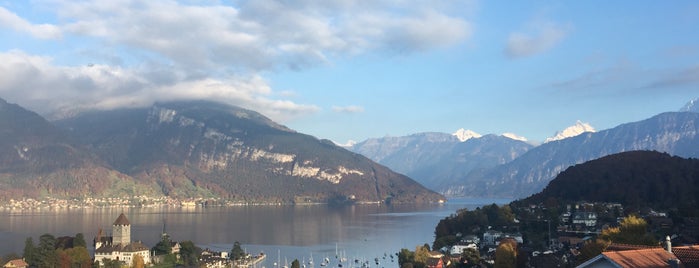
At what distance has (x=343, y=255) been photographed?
87062 millimetres

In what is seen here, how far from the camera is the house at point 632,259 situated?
18484mm

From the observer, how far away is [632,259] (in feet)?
62.4

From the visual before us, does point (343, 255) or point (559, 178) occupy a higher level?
point (559, 178)

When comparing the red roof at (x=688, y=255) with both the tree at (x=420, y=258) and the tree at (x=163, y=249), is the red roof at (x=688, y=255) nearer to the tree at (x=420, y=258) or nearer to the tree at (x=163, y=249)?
the tree at (x=420, y=258)

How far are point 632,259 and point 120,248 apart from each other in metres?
63.7

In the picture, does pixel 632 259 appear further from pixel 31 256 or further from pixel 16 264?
pixel 31 256

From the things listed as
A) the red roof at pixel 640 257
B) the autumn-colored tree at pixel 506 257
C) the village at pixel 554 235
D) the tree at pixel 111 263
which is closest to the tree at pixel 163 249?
the tree at pixel 111 263

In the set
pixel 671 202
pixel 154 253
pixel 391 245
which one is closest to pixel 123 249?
pixel 154 253

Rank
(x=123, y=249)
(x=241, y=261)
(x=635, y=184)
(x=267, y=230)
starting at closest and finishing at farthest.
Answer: (x=123, y=249) < (x=241, y=261) < (x=635, y=184) < (x=267, y=230)

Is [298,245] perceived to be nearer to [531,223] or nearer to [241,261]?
[241,261]

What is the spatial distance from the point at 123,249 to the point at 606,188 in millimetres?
81460

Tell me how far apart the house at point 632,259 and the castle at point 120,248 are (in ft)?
194

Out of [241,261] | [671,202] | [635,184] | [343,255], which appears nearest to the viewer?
[241,261]

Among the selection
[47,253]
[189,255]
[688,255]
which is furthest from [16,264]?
[688,255]
